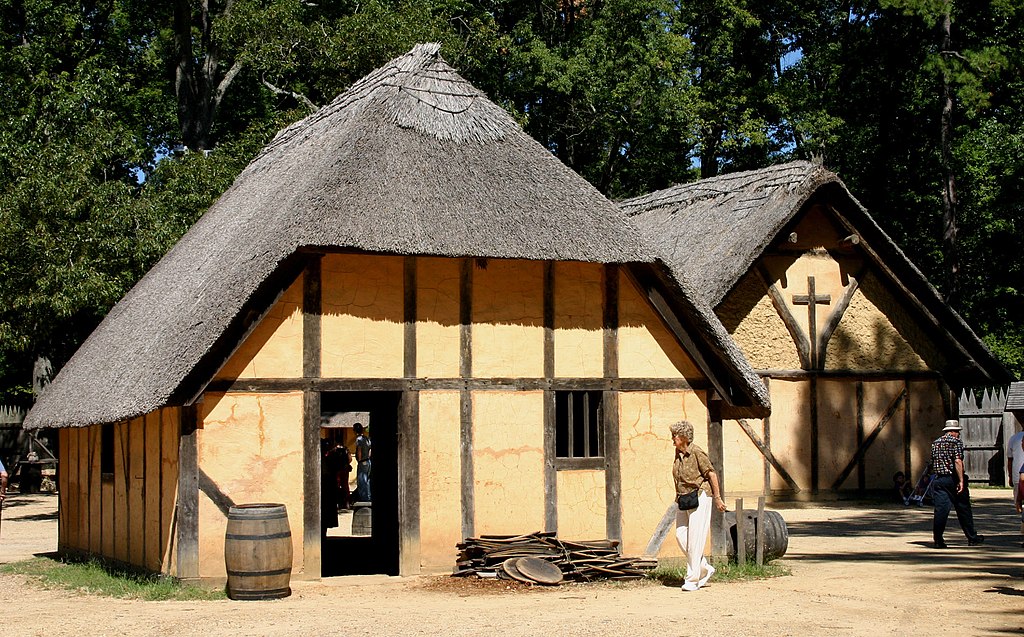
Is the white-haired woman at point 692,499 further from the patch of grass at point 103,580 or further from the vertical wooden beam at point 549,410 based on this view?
the patch of grass at point 103,580

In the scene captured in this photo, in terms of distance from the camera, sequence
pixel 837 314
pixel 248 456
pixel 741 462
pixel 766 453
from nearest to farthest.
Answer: pixel 248 456 → pixel 741 462 → pixel 766 453 → pixel 837 314

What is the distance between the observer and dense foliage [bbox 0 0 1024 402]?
31.9 meters

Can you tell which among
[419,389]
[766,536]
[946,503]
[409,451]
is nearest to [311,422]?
[409,451]

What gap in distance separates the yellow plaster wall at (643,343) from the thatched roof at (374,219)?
0.52 meters

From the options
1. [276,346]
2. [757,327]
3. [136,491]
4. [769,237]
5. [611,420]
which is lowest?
[136,491]

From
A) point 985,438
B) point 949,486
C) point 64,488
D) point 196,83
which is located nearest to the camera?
point 949,486

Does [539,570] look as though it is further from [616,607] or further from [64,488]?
[64,488]

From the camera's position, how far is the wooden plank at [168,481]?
43.1 feet

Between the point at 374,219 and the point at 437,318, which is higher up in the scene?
the point at 374,219

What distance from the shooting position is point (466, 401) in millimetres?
14375

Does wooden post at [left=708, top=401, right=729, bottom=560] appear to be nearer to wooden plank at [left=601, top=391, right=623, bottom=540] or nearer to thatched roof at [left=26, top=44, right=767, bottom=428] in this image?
thatched roof at [left=26, top=44, right=767, bottom=428]

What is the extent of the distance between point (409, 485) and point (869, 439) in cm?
1337

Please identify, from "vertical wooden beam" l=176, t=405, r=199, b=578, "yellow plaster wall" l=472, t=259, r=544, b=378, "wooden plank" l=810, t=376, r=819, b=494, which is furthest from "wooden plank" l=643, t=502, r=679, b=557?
"wooden plank" l=810, t=376, r=819, b=494

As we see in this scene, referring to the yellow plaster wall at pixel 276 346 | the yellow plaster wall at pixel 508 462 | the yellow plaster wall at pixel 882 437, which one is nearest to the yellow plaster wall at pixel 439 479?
the yellow plaster wall at pixel 508 462
